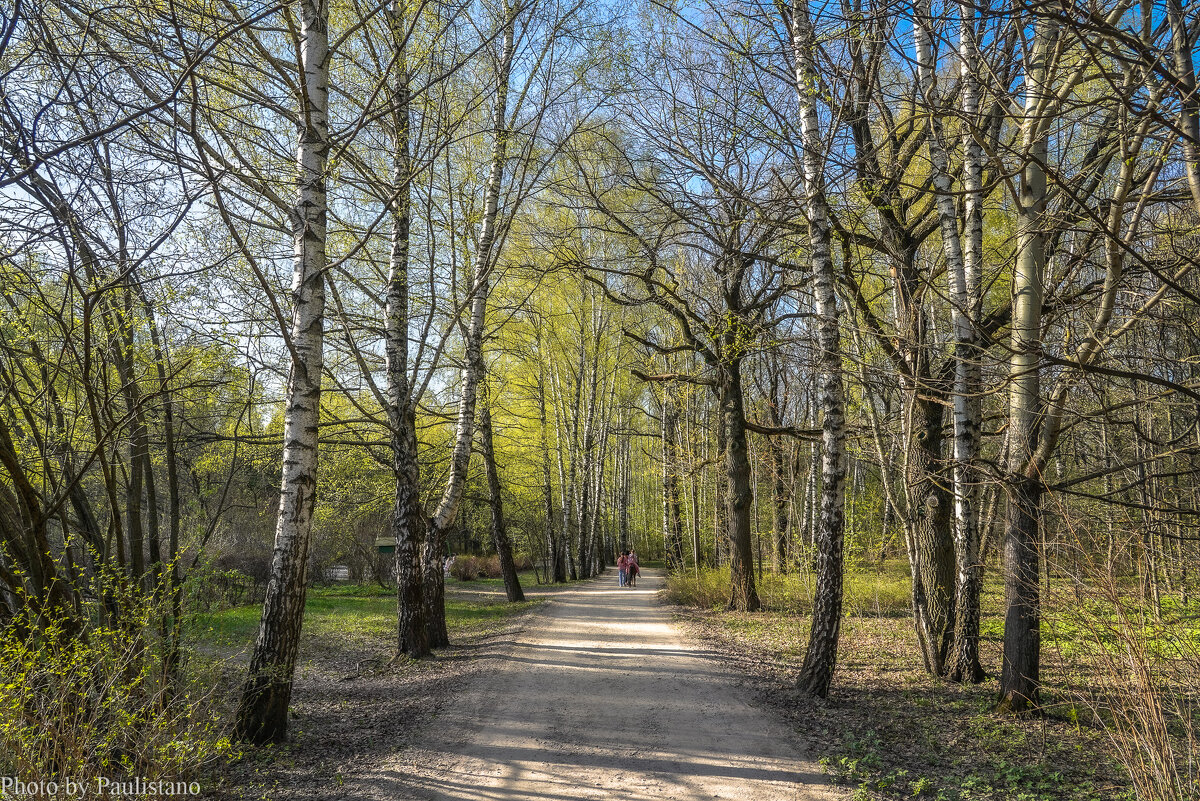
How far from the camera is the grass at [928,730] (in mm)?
4348

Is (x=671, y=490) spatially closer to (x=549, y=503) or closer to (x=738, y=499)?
(x=549, y=503)

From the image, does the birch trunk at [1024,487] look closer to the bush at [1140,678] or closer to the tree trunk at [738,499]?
the bush at [1140,678]

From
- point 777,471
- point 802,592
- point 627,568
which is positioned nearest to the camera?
point 802,592

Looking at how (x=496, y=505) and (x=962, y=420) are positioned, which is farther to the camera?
(x=496, y=505)

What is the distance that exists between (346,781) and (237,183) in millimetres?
6324

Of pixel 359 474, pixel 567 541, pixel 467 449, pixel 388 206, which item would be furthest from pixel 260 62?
pixel 567 541

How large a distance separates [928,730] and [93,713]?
6.18 meters

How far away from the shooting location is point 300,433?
5.34 meters

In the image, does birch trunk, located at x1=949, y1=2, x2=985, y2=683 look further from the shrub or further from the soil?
the shrub

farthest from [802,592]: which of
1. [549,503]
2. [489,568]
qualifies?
[489,568]

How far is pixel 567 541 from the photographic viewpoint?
22391mm

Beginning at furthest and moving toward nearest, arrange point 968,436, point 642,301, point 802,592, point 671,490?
point 671,490 → point 802,592 → point 642,301 → point 968,436

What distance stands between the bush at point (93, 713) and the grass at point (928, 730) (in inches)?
174

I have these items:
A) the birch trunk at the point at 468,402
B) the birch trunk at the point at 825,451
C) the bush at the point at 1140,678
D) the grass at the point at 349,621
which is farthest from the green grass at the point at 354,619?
the bush at the point at 1140,678
